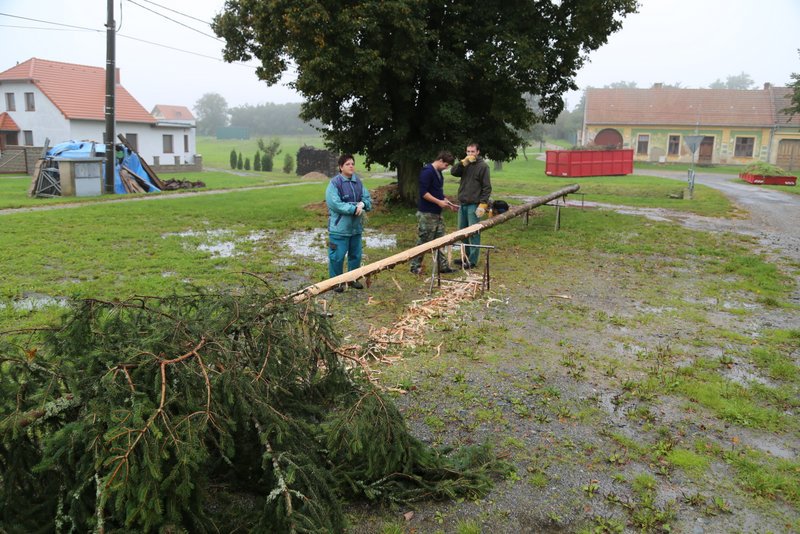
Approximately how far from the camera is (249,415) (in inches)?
125

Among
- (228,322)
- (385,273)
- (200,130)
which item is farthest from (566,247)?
(200,130)

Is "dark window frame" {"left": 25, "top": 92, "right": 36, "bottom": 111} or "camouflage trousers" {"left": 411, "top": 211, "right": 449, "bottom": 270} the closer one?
"camouflage trousers" {"left": 411, "top": 211, "right": 449, "bottom": 270}

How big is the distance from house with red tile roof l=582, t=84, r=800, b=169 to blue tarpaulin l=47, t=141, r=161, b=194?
40077mm

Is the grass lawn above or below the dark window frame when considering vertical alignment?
below

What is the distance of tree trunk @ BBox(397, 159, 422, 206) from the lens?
16.8 m

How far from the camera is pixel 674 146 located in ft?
170

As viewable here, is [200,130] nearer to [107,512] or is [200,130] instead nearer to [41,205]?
[41,205]

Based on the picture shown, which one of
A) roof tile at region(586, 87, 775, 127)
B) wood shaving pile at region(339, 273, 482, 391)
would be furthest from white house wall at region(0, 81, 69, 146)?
roof tile at region(586, 87, 775, 127)

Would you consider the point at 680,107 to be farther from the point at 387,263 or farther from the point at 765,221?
the point at 387,263

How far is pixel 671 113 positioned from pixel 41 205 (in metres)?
50.1

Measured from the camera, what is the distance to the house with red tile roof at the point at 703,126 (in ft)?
163

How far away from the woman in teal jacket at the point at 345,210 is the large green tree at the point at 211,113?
128017 mm

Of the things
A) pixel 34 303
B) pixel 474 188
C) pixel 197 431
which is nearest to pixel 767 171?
pixel 474 188

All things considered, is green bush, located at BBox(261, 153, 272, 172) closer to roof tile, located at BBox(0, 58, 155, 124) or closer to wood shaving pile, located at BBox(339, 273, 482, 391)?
roof tile, located at BBox(0, 58, 155, 124)
